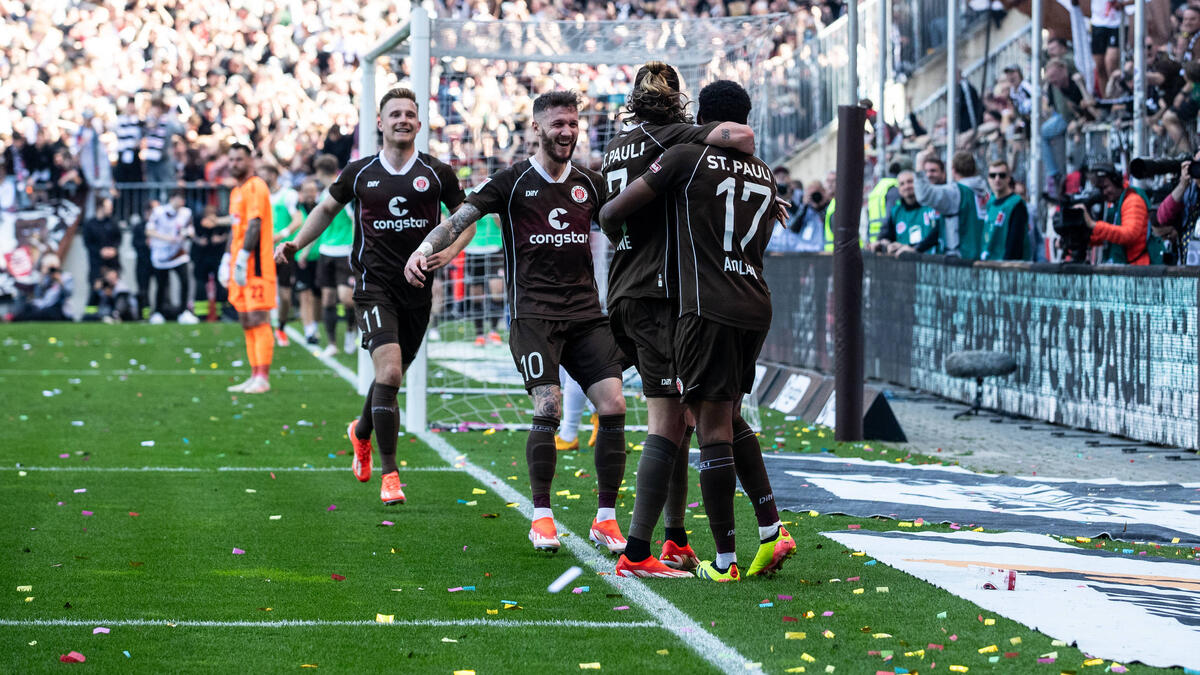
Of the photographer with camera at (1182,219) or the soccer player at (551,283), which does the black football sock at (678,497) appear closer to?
the soccer player at (551,283)

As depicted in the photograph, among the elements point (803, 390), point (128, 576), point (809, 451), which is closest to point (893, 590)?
point (128, 576)

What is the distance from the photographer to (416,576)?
673 cm

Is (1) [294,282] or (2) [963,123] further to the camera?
(1) [294,282]

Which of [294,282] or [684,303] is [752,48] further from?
[294,282]

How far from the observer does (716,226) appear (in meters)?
6.43

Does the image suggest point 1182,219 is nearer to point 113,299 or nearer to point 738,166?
point 738,166

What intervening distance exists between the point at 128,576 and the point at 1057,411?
8.40 m

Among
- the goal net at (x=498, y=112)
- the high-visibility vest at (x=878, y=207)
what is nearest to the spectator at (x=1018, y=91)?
the high-visibility vest at (x=878, y=207)

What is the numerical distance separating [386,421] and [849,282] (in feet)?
15.1

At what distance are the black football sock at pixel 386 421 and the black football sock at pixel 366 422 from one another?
11 cm

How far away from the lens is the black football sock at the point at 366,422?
8867mm

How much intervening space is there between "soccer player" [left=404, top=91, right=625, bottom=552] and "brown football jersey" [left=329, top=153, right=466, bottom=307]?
1.12 m

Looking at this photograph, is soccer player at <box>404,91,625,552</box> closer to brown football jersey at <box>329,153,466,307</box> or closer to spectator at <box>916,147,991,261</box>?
brown football jersey at <box>329,153,466,307</box>

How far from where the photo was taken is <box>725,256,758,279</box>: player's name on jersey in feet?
21.1
